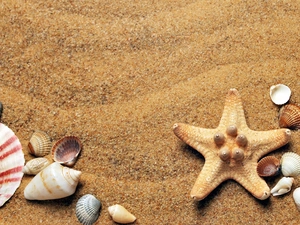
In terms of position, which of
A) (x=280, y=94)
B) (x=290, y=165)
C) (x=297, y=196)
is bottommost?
(x=297, y=196)

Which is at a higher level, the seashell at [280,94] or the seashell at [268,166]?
the seashell at [280,94]

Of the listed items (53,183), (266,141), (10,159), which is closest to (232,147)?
(266,141)

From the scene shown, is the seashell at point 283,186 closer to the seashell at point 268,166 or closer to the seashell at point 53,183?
the seashell at point 268,166

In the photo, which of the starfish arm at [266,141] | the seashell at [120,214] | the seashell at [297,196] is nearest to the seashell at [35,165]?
the seashell at [120,214]

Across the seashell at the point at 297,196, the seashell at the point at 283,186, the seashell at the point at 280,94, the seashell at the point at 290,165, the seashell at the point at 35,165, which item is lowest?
the seashell at the point at 297,196

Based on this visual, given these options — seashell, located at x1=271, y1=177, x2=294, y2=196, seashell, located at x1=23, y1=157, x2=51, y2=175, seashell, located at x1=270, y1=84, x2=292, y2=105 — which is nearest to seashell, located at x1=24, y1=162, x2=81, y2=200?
seashell, located at x1=23, y1=157, x2=51, y2=175

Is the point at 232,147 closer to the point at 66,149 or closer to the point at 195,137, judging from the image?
the point at 195,137
